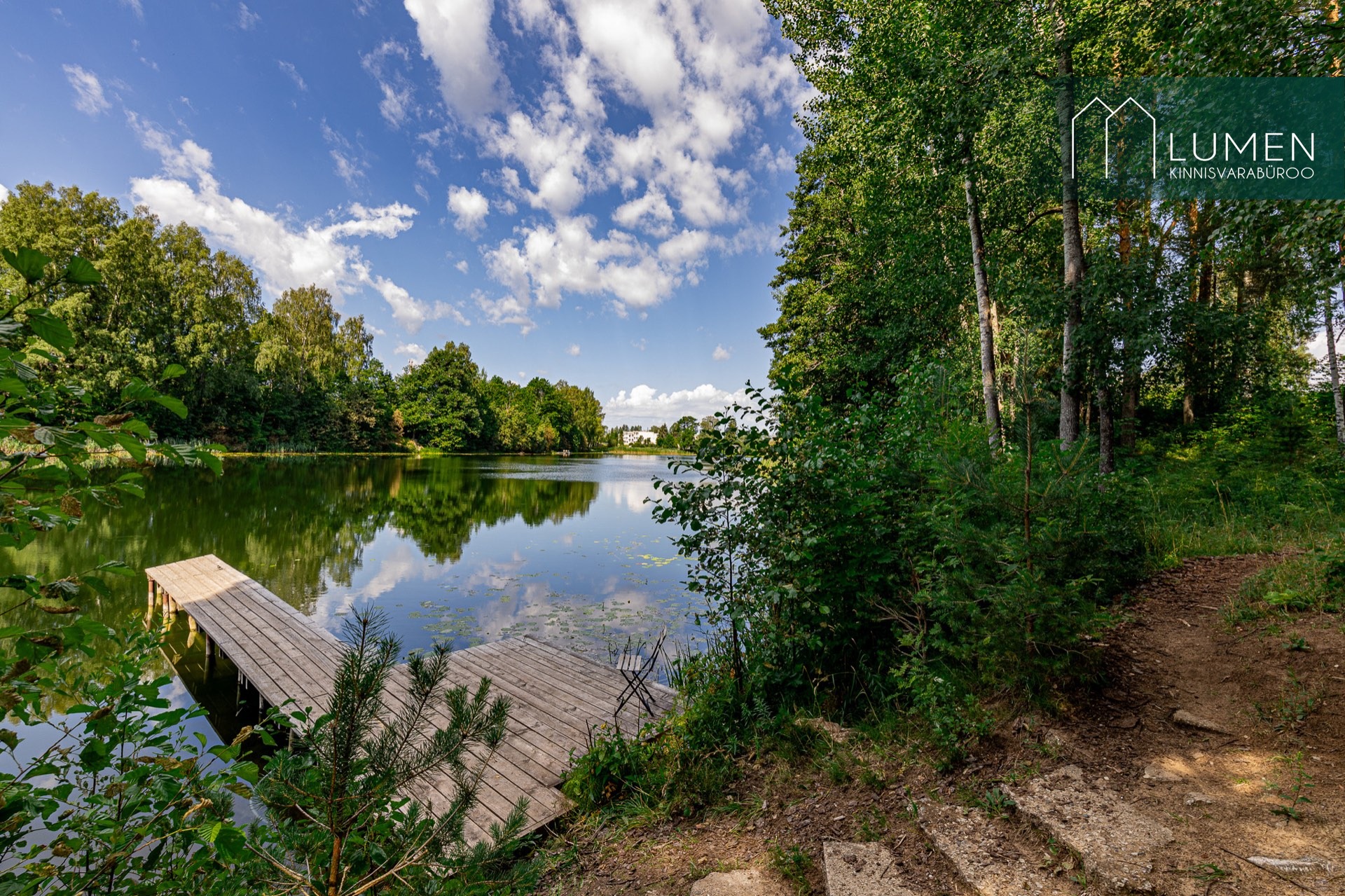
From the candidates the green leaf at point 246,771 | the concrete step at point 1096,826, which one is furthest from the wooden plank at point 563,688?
the green leaf at point 246,771

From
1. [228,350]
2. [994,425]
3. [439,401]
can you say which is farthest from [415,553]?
[439,401]

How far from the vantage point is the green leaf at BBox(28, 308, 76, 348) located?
114 cm

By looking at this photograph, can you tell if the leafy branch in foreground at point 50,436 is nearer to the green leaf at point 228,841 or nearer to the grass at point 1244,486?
the green leaf at point 228,841

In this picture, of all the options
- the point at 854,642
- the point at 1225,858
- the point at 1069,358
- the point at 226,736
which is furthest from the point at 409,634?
the point at 1069,358

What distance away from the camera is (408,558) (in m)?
12.9

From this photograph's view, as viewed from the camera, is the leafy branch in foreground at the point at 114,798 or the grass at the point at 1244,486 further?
the grass at the point at 1244,486

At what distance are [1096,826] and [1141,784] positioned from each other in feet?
1.62

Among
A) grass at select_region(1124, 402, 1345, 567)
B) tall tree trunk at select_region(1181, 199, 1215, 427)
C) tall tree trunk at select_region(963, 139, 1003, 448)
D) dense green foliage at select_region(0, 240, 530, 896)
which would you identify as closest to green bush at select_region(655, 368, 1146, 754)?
grass at select_region(1124, 402, 1345, 567)

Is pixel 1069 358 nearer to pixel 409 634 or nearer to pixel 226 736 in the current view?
pixel 409 634

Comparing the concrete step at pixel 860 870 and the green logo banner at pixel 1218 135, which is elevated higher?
the green logo banner at pixel 1218 135

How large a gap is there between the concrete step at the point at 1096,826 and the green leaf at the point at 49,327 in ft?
12.2

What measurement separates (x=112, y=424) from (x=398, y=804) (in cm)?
138

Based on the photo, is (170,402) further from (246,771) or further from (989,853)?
(989,853)

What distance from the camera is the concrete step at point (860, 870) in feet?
7.68
